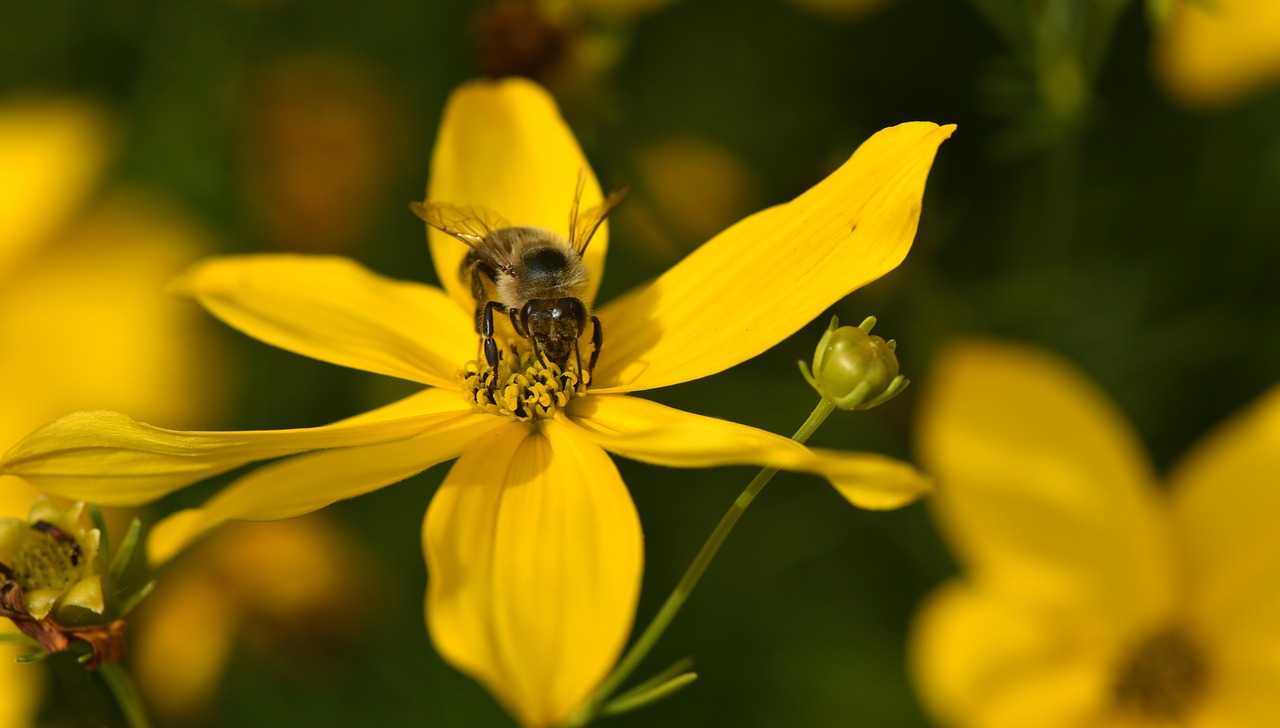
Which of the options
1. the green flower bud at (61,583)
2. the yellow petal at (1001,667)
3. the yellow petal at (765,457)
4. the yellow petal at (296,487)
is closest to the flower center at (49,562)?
the green flower bud at (61,583)

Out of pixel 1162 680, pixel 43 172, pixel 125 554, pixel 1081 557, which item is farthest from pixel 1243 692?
pixel 43 172

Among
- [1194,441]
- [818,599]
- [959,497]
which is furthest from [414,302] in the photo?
[1194,441]

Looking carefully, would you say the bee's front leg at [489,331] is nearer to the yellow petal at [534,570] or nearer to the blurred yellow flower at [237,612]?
the yellow petal at [534,570]

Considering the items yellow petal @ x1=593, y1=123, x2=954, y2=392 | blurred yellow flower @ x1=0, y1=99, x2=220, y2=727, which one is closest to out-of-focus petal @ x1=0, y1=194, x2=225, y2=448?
blurred yellow flower @ x1=0, y1=99, x2=220, y2=727

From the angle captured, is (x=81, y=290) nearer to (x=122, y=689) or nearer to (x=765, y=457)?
(x=122, y=689)

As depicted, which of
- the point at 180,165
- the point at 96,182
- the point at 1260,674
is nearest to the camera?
the point at 1260,674

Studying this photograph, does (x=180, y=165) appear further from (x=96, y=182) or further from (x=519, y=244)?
(x=519, y=244)
